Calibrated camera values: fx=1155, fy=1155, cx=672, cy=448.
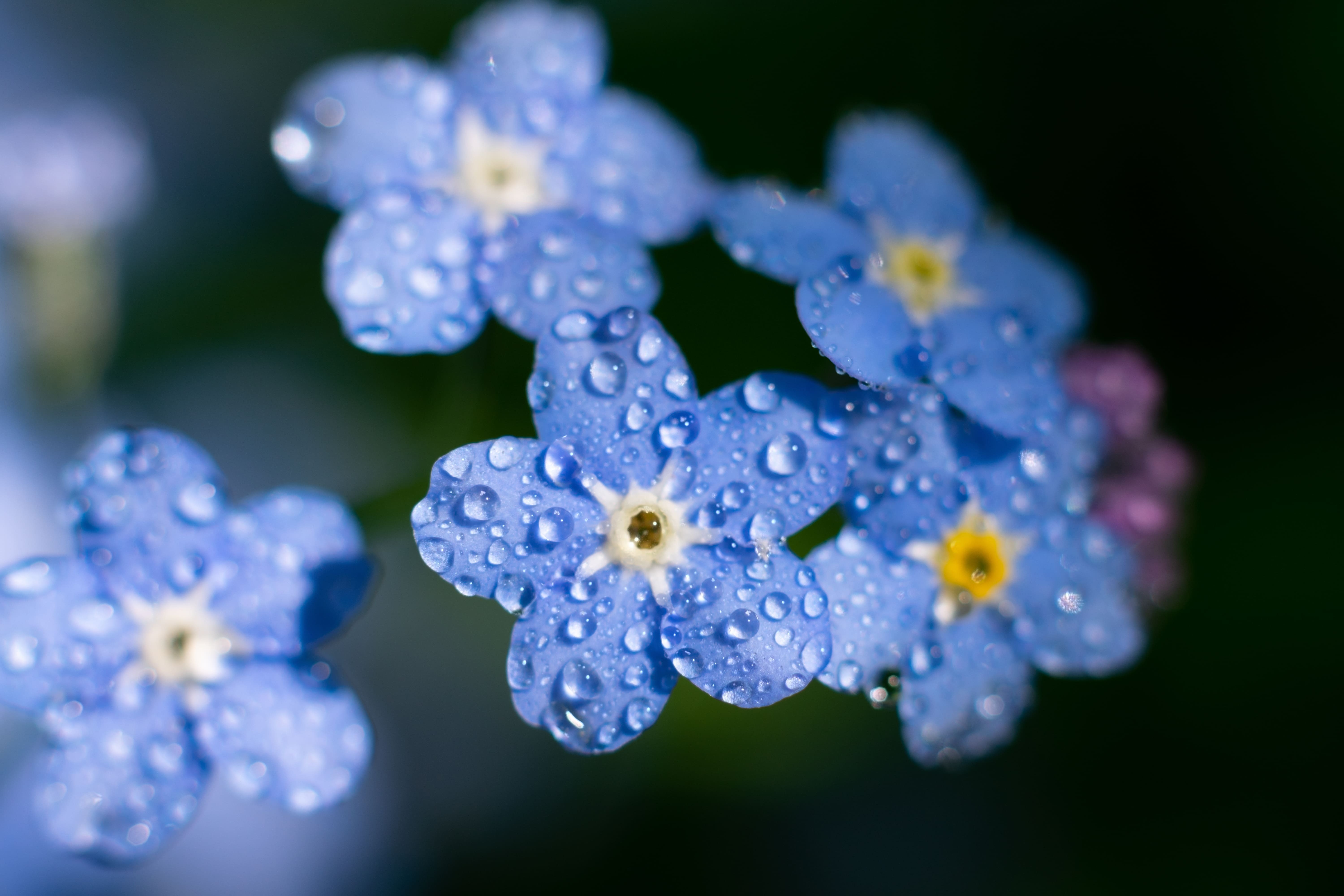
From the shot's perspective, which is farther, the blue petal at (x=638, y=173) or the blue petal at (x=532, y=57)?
the blue petal at (x=532, y=57)

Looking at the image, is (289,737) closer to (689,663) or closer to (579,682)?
(579,682)

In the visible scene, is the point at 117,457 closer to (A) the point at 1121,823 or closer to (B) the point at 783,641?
(B) the point at 783,641

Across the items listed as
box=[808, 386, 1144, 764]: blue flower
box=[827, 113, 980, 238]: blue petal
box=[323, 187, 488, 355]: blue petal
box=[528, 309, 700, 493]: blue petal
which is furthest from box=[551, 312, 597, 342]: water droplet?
box=[827, 113, 980, 238]: blue petal

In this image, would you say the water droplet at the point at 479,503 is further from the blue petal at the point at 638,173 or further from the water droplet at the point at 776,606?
the blue petal at the point at 638,173

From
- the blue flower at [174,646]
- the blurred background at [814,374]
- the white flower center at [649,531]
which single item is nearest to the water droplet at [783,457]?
the white flower center at [649,531]

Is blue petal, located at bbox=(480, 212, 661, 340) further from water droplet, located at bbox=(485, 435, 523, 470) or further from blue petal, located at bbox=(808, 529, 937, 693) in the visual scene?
blue petal, located at bbox=(808, 529, 937, 693)

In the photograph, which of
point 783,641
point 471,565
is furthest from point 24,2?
point 783,641
